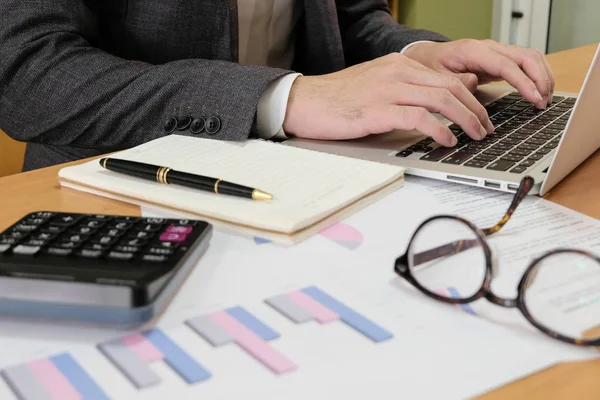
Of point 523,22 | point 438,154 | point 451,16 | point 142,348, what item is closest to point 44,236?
point 142,348

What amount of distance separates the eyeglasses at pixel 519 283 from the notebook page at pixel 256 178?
0.10m

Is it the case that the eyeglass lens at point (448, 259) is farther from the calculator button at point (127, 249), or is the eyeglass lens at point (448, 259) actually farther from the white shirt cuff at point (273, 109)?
the white shirt cuff at point (273, 109)

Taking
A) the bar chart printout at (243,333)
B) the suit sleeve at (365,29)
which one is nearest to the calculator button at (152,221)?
the bar chart printout at (243,333)

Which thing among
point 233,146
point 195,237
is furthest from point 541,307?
point 233,146

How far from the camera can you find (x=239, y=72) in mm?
738

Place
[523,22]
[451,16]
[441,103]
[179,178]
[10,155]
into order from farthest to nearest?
1. [523,22]
2. [451,16]
3. [10,155]
4. [441,103]
5. [179,178]

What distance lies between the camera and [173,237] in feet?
1.52

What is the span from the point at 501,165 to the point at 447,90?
11cm

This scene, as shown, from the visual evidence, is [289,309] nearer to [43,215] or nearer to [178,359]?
[178,359]

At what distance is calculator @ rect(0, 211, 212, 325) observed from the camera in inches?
15.3

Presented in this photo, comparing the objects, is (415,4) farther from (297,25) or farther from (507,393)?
(507,393)

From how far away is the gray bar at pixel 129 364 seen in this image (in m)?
0.35

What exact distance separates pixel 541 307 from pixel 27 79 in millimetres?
614

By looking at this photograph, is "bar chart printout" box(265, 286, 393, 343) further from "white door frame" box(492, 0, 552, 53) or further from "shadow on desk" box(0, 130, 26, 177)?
"white door frame" box(492, 0, 552, 53)
